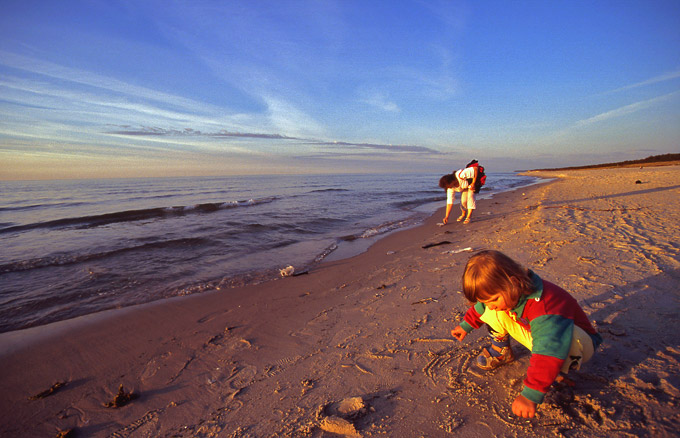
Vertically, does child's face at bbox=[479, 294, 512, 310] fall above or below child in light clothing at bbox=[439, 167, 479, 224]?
below

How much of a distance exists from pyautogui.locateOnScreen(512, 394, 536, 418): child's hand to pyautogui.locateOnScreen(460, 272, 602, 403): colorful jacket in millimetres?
42

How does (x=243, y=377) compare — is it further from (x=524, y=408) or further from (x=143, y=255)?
(x=143, y=255)

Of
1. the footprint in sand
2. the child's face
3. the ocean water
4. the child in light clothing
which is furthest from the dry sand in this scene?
the child in light clothing

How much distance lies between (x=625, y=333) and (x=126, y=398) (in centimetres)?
401

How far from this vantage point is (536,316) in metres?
1.68

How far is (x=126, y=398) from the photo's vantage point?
234 centimetres

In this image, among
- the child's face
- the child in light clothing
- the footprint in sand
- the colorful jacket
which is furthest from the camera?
the child in light clothing

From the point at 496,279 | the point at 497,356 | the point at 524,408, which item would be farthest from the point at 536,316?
the point at 497,356

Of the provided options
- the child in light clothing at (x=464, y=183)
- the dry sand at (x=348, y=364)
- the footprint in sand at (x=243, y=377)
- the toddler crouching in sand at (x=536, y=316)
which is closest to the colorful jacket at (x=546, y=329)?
the toddler crouching in sand at (x=536, y=316)

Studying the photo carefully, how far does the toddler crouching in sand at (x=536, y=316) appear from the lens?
160cm

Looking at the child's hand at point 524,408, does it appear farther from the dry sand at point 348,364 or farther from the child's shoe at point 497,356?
the child's shoe at point 497,356

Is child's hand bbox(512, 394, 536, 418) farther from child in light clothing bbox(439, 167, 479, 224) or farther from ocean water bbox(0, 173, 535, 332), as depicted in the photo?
child in light clothing bbox(439, 167, 479, 224)

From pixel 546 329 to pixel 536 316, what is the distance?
0.08 m

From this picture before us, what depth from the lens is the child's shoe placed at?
2111 mm
